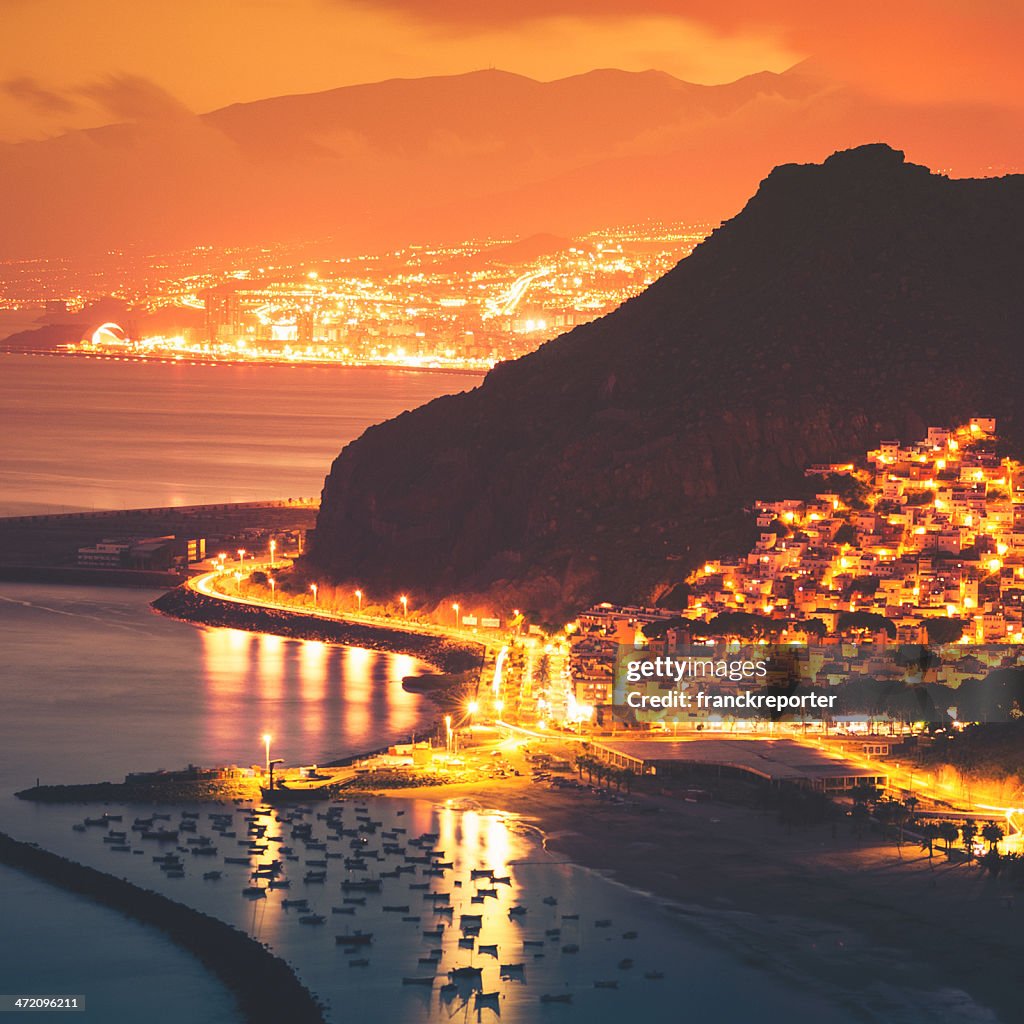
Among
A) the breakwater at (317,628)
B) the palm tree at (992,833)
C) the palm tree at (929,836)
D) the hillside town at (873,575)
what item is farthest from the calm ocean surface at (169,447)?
the palm tree at (929,836)

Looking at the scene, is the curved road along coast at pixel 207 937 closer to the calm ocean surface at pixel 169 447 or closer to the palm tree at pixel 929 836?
the palm tree at pixel 929 836

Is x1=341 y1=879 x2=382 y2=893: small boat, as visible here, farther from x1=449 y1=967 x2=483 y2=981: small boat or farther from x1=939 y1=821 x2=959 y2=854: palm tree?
x1=939 y1=821 x2=959 y2=854: palm tree

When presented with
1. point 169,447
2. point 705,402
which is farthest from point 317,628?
point 169,447

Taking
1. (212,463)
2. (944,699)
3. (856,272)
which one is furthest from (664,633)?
(212,463)

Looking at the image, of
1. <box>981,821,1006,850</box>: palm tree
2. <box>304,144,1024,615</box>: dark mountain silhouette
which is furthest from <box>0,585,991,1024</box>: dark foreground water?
<box>304,144,1024,615</box>: dark mountain silhouette

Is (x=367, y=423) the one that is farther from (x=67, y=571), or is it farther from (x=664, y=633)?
(x=664, y=633)

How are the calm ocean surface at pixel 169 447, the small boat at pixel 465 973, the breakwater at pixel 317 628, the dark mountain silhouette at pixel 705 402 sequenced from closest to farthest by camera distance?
the small boat at pixel 465 973, the breakwater at pixel 317 628, the dark mountain silhouette at pixel 705 402, the calm ocean surface at pixel 169 447
